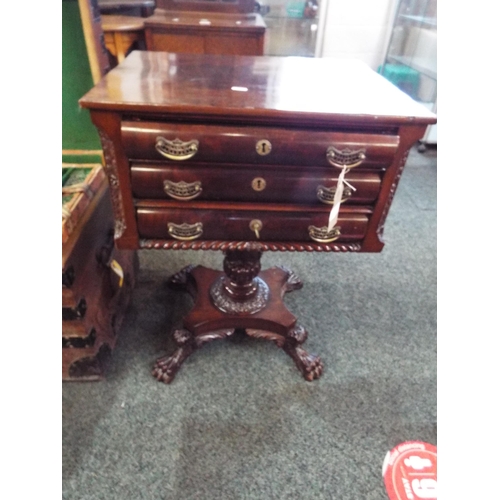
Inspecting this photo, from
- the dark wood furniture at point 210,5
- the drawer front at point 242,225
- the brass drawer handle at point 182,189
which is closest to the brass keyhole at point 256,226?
the drawer front at point 242,225

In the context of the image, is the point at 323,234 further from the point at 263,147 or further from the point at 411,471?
the point at 411,471

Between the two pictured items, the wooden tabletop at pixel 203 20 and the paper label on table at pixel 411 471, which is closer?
the paper label on table at pixel 411 471

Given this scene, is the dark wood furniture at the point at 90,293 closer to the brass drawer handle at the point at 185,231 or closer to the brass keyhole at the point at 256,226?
the brass drawer handle at the point at 185,231

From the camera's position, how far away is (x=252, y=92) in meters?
0.70

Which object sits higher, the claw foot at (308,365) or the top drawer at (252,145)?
the top drawer at (252,145)

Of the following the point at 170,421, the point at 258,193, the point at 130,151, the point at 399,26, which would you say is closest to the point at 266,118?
the point at 258,193

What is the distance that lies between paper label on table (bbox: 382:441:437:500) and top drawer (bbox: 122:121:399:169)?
0.69 meters

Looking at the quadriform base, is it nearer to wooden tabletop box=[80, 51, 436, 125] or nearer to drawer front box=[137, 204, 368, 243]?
drawer front box=[137, 204, 368, 243]

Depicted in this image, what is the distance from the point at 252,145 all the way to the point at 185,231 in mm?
214

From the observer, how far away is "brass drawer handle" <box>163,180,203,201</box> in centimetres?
68

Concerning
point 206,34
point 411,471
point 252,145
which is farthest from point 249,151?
point 206,34

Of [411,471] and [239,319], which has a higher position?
[239,319]

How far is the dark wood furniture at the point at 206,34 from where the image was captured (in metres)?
1.77

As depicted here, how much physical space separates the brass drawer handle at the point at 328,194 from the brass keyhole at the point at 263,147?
0.12 m
